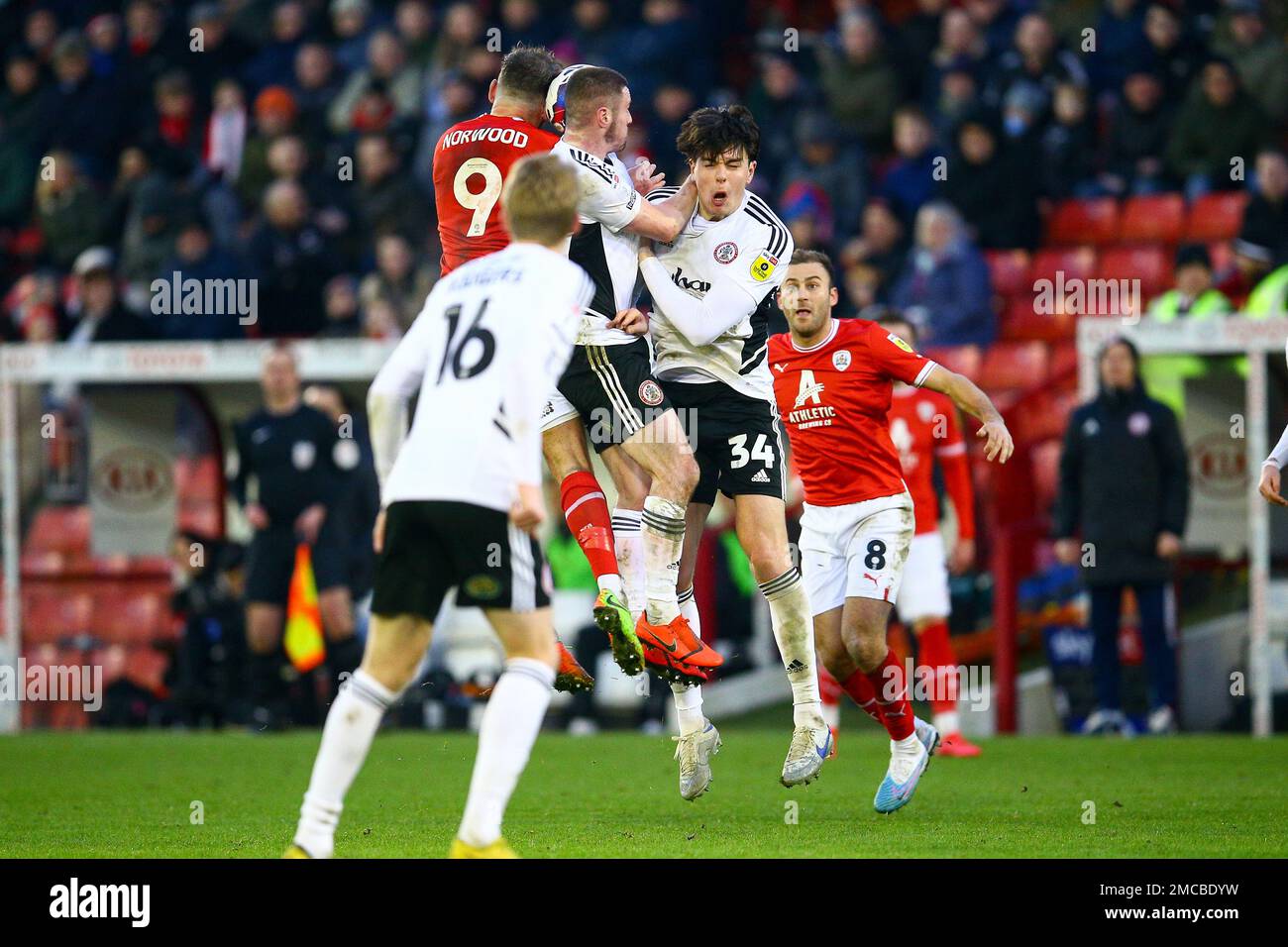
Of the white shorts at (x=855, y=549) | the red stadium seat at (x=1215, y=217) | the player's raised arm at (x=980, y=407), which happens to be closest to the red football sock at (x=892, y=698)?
the white shorts at (x=855, y=549)

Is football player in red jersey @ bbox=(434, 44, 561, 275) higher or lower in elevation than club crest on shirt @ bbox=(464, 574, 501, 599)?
higher

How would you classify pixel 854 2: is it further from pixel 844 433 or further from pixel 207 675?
pixel 844 433

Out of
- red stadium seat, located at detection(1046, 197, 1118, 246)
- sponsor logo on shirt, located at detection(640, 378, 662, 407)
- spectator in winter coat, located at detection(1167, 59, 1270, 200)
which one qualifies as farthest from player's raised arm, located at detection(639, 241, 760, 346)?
red stadium seat, located at detection(1046, 197, 1118, 246)

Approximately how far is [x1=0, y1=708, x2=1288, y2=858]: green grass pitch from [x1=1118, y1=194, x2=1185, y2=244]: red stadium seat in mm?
5021

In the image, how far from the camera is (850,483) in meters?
8.97

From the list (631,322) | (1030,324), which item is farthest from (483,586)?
(1030,324)

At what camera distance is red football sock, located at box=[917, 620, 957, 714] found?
11.8 meters

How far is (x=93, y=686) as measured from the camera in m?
15.4

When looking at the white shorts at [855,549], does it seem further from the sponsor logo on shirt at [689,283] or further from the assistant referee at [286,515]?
the assistant referee at [286,515]

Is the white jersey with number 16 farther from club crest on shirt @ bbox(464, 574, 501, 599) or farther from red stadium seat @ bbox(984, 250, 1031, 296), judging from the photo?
red stadium seat @ bbox(984, 250, 1031, 296)

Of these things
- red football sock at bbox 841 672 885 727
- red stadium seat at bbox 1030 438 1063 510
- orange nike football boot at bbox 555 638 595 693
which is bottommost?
red football sock at bbox 841 672 885 727

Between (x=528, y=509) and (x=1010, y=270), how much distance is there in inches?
432

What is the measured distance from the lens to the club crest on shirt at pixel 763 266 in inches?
321
